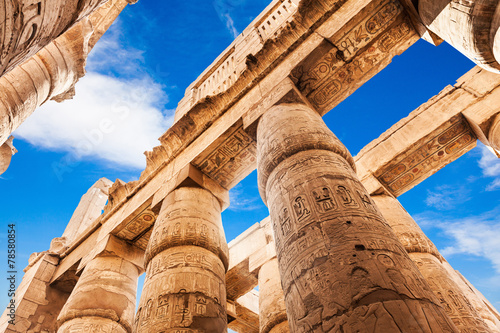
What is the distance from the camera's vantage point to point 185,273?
12.8ft

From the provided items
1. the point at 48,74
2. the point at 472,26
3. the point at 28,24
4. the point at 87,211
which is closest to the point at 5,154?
the point at 48,74

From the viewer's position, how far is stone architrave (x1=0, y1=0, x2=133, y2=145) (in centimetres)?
525

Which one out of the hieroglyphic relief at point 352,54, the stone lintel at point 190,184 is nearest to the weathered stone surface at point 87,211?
the stone lintel at point 190,184

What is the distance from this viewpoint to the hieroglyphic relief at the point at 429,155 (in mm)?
5738

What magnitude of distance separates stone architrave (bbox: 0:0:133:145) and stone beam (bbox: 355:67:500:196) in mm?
6257

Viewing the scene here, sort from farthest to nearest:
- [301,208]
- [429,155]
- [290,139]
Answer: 1. [429,155]
2. [290,139]
3. [301,208]

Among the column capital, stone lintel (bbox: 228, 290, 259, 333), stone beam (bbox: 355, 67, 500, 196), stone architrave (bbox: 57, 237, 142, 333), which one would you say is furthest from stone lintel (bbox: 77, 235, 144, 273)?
stone beam (bbox: 355, 67, 500, 196)

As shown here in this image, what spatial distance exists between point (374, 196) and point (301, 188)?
379cm

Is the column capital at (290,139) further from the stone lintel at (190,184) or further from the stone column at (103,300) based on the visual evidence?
the stone column at (103,300)

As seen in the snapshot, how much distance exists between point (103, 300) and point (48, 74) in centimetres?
443

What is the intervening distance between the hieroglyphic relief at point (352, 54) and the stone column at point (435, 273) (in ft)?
7.46

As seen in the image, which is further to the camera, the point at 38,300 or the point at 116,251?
the point at 38,300

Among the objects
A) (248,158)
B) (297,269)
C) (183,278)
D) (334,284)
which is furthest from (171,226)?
(334,284)

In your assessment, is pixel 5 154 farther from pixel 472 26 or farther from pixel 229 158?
pixel 472 26
